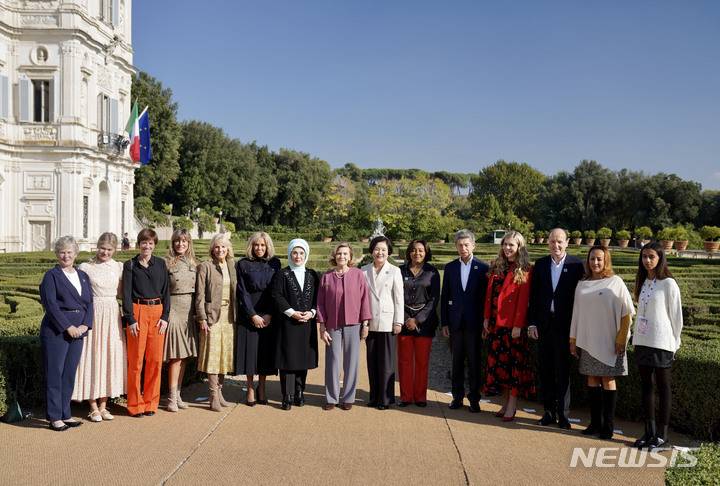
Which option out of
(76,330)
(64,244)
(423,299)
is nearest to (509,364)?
(423,299)

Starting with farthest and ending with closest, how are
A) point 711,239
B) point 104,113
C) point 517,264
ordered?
point 711,239
point 104,113
point 517,264

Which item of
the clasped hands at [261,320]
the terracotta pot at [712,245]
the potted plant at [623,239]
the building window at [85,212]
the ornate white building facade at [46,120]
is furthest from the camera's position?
the potted plant at [623,239]

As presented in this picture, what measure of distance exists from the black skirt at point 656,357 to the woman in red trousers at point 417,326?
1.85 meters

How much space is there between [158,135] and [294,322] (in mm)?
34685

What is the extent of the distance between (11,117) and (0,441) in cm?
2355

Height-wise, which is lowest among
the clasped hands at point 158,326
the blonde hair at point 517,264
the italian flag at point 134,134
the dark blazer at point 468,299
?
the clasped hands at point 158,326

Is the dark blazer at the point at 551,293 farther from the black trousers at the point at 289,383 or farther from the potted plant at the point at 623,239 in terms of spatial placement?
the potted plant at the point at 623,239

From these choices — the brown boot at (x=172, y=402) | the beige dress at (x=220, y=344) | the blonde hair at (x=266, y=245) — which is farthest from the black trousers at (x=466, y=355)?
the brown boot at (x=172, y=402)

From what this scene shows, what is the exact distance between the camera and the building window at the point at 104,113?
2712 cm

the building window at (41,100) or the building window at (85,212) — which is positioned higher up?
the building window at (41,100)

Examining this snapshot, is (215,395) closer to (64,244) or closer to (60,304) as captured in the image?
(60,304)

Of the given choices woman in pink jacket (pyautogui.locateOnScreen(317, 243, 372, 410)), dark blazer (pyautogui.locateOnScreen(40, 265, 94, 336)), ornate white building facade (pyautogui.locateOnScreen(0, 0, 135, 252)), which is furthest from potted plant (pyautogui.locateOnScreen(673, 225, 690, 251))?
dark blazer (pyautogui.locateOnScreen(40, 265, 94, 336))

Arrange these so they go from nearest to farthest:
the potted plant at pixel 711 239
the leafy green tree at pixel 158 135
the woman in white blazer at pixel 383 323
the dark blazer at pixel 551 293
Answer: the dark blazer at pixel 551 293 < the woman in white blazer at pixel 383 323 < the potted plant at pixel 711 239 < the leafy green tree at pixel 158 135

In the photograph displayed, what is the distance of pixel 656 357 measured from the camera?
4.85m
